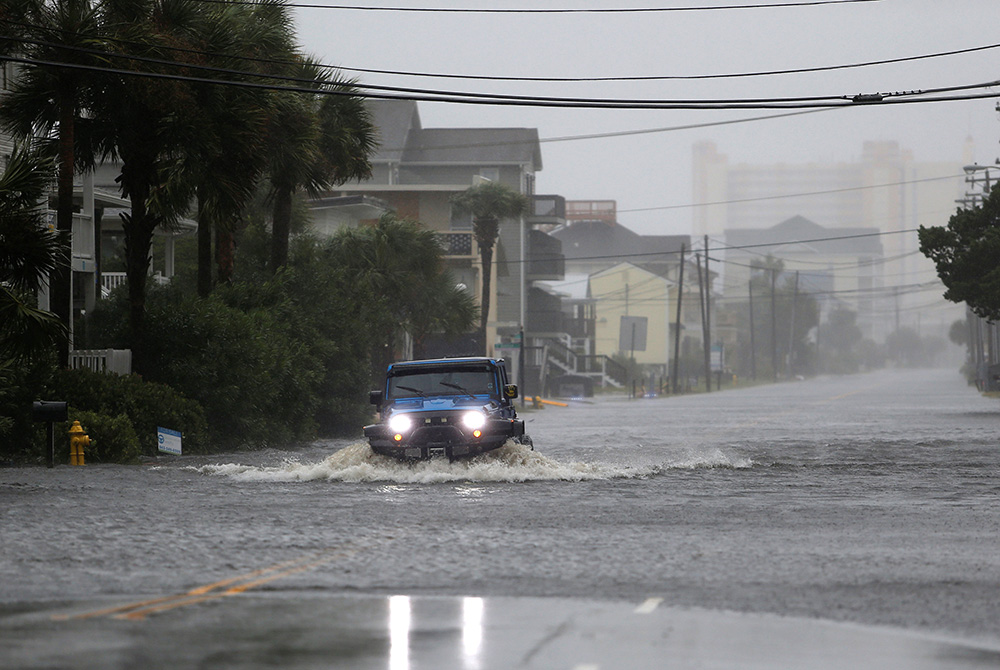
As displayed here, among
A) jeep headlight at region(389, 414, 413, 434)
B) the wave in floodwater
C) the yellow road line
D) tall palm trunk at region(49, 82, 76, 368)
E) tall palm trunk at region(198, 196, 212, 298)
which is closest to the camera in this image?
the yellow road line

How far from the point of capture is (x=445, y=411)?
22.5 meters

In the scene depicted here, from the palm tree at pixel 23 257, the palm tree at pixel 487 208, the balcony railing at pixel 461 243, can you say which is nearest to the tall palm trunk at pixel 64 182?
the palm tree at pixel 23 257

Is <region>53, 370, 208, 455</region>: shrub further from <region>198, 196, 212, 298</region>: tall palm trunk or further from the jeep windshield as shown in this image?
the jeep windshield

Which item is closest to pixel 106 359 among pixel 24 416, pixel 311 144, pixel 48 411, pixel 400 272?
pixel 24 416

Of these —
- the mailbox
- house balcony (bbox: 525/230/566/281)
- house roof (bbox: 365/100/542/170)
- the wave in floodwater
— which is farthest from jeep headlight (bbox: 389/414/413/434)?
house balcony (bbox: 525/230/566/281)

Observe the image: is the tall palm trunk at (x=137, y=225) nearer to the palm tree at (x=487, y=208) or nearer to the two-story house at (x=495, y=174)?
the palm tree at (x=487, y=208)

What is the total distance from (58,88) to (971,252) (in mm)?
29526

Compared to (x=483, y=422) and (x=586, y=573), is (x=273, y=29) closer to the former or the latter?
(x=483, y=422)

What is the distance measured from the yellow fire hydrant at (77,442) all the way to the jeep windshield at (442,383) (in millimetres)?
5293

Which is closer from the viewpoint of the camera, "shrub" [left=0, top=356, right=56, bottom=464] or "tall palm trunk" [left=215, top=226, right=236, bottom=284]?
"shrub" [left=0, top=356, right=56, bottom=464]

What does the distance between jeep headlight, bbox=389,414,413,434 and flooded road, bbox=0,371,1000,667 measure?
564 millimetres

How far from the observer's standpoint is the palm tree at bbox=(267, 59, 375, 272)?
115 feet

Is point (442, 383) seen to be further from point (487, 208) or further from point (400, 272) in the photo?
point (487, 208)

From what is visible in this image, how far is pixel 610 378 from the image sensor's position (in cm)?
10412
